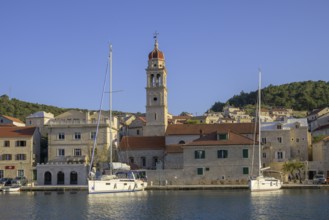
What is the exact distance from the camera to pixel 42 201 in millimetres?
50344

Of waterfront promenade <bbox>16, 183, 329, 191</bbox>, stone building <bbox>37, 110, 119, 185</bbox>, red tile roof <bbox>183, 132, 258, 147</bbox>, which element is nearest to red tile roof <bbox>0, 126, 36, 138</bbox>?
stone building <bbox>37, 110, 119, 185</bbox>

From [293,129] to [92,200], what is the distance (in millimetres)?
33741

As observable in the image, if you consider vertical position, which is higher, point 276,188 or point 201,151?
point 201,151

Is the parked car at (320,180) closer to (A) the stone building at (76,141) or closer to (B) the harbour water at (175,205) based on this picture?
(B) the harbour water at (175,205)

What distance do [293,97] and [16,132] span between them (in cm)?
11468

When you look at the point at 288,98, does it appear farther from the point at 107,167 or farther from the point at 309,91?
the point at 107,167

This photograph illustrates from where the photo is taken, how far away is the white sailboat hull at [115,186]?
56.6 meters

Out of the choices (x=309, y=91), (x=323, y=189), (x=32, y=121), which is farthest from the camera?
(x=309, y=91)

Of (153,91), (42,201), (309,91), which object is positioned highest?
(309,91)

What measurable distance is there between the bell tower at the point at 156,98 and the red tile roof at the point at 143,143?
9.26 feet

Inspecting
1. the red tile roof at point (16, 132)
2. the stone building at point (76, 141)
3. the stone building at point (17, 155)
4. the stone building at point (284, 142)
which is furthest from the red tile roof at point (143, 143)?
the stone building at point (284, 142)

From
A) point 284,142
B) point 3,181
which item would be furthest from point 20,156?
point 284,142

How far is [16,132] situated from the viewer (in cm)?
7406

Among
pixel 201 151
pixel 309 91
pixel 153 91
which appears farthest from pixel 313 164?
pixel 309 91
